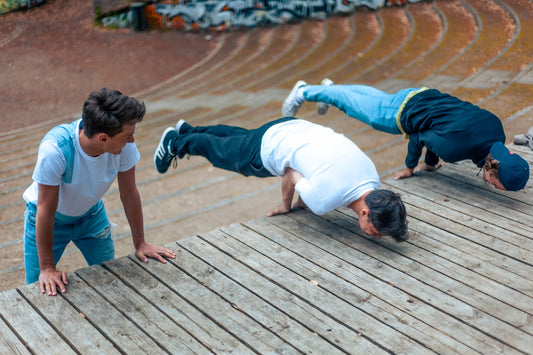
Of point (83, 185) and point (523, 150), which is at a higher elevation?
point (83, 185)

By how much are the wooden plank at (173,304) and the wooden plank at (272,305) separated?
0.21 m

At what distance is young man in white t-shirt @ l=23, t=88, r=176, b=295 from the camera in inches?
118

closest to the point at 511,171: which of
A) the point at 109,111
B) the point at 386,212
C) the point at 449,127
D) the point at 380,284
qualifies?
the point at 449,127

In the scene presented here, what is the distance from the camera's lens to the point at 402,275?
366 cm

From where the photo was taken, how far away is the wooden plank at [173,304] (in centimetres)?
307

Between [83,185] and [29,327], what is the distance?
84 cm

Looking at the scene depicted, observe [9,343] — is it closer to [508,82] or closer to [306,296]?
[306,296]

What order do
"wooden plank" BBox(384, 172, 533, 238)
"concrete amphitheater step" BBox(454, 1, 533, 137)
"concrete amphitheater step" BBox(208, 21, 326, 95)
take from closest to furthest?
1. "wooden plank" BBox(384, 172, 533, 238)
2. "concrete amphitheater step" BBox(454, 1, 533, 137)
3. "concrete amphitheater step" BBox(208, 21, 326, 95)

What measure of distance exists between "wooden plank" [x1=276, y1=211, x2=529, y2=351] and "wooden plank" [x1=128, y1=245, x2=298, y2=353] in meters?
0.80

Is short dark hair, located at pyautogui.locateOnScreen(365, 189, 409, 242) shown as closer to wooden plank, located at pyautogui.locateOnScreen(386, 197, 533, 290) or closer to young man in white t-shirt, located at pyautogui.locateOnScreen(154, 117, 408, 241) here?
young man in white t-shirt, located at pyautogui.locateOnScreen(154, 117, 408, 241)

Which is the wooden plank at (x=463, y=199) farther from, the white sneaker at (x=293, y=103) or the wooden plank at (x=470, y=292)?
the white sneaker at (x=293, y=103)

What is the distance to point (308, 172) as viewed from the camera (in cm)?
381

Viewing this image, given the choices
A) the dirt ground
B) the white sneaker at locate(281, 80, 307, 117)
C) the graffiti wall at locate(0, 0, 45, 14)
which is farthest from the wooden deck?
the graffiti wall at locate(0, 0, 45, 14)

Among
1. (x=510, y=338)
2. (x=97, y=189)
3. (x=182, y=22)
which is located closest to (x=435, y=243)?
(x=510, y=338)
